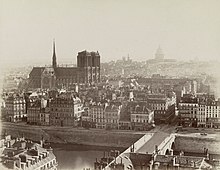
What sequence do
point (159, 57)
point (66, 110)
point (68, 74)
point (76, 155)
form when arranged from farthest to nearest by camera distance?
point (66, 110), point (68, 74), point (76, 155), point (159, 57)

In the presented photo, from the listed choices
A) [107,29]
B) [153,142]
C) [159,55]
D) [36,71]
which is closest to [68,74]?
[36,71]

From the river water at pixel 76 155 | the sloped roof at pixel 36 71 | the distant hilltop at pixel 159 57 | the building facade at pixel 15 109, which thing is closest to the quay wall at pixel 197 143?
the river water at pixel 76 155

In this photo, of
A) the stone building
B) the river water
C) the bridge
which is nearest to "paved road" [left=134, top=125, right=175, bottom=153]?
the bridge

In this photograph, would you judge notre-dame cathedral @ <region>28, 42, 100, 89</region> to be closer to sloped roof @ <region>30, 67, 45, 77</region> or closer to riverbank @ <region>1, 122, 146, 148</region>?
sloped roof @ <region>30, 67, 45, 77</region>

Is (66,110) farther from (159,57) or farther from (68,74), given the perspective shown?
(159,57)

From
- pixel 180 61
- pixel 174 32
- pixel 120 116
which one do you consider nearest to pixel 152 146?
pixel 120 116

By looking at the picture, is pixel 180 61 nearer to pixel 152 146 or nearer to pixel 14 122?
pixel 152 146

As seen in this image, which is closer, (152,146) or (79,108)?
(152,146)
